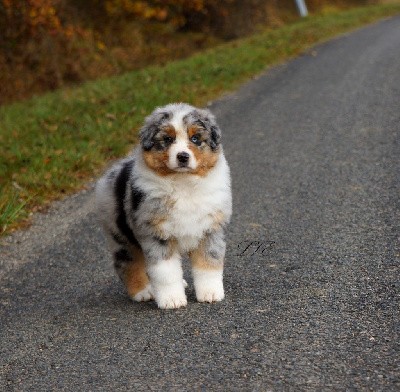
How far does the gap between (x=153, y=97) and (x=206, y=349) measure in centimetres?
1027

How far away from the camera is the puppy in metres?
5.75

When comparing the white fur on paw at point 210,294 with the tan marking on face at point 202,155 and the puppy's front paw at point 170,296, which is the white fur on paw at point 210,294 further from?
the tan marking on face at point 202,155

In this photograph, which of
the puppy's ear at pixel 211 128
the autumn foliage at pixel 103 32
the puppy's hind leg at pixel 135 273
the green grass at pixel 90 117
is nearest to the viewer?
the puppy's ear at pixel 211 128

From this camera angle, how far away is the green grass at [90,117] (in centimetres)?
1024

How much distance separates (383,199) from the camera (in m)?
8.41

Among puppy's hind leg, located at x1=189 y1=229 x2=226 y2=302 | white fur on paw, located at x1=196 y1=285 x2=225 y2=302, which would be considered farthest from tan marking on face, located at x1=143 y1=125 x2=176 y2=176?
white fur on paw, located at x1=196 y1=285 x2=225 y2=302

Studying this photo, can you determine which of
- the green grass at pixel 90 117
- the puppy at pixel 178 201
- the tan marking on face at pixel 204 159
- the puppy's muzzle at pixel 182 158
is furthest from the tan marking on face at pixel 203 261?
the green grass at pixel 90 117

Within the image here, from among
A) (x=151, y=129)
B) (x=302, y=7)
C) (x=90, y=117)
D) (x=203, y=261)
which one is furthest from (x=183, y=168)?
(x=302, y=7)

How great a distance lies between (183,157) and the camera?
564 cm

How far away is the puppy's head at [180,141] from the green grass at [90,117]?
3.48 metres

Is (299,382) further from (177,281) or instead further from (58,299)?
(58,299)

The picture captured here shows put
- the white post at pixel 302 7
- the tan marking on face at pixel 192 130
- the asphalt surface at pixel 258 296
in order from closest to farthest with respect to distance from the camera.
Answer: the asphalt surface at pixel 258 296
the tan marking on face at pixel 192 130
the white post at pixel 302 7

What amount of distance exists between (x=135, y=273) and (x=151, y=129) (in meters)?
1.22

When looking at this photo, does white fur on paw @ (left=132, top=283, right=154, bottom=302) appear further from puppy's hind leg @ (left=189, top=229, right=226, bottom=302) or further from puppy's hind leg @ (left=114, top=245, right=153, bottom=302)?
puppy's hind leg @ (left=189, top=229, right=226, bottom=302)
